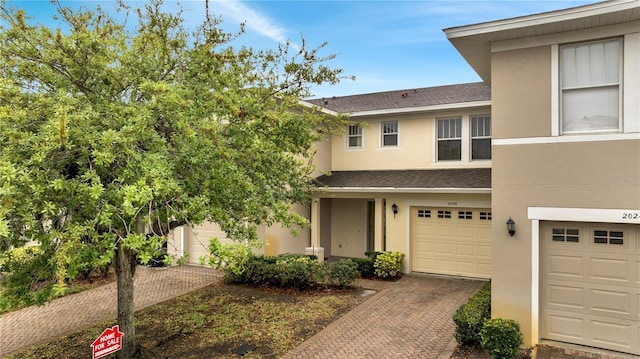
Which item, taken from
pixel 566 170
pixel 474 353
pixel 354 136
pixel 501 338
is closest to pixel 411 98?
pixel 354 136

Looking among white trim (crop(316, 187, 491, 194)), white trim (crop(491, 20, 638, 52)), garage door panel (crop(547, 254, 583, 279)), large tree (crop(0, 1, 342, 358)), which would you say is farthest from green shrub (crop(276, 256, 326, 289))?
white trim (crop(491, 20, 638, 52))

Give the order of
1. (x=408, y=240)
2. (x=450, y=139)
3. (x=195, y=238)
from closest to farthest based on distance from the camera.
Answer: (x=408, y=240) < (x=450, y=139) < (x=195, y=238)

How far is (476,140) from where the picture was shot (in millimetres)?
13859

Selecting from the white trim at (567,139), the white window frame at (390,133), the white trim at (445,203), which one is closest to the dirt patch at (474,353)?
the white trim at (567,139)

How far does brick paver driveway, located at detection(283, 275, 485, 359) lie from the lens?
7359 millimetres

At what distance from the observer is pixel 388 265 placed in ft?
41.9

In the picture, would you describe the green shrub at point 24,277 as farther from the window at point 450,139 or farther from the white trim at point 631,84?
the window at point 450,139

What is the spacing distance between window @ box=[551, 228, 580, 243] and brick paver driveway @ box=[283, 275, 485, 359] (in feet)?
9.46

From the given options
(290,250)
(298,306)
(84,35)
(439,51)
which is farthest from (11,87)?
(439,51)

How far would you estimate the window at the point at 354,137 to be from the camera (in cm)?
1614

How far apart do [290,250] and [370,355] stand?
7.96 meters

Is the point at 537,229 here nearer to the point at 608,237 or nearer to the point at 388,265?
the point at 608,237

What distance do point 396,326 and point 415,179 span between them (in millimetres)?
6377

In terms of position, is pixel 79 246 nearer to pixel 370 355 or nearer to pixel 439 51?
pixel 370 355
